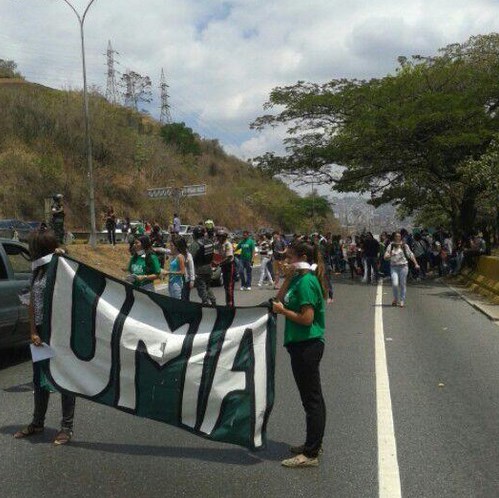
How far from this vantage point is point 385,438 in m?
5.34

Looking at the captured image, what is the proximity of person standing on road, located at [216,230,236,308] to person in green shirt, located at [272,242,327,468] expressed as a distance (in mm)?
8644

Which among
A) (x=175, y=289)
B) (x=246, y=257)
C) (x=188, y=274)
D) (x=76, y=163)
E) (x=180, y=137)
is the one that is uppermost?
(x=180, y=137)

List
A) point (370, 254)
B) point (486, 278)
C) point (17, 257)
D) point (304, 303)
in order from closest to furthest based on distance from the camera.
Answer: point (304, 303)
point (17, 257)
point (486, 278)
point (370, 254)

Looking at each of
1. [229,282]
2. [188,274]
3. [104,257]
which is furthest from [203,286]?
[104,257]

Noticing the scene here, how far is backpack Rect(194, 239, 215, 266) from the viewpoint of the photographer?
1169 centimetres

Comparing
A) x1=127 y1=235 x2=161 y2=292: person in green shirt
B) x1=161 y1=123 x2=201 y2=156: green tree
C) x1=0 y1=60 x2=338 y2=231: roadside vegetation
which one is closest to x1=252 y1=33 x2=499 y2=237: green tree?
x1=0 y1=60 x2=338 y2=231: roadside vegetation

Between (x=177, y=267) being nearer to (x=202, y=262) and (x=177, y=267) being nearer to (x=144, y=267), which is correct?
(x=144, y=267)

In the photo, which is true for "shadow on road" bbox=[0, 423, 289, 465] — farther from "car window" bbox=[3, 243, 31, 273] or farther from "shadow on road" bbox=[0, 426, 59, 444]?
"car window" bbox=[3, 243, 31, 273]

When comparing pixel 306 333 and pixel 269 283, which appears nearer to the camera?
pixel 306 333

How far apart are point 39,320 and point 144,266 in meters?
3.63

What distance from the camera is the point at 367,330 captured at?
1131cm

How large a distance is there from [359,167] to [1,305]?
21.7 m

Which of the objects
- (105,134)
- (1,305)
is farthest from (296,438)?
(105,134)

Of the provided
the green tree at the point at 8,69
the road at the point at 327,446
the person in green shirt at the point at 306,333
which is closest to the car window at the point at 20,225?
the road at the point at 327,446
